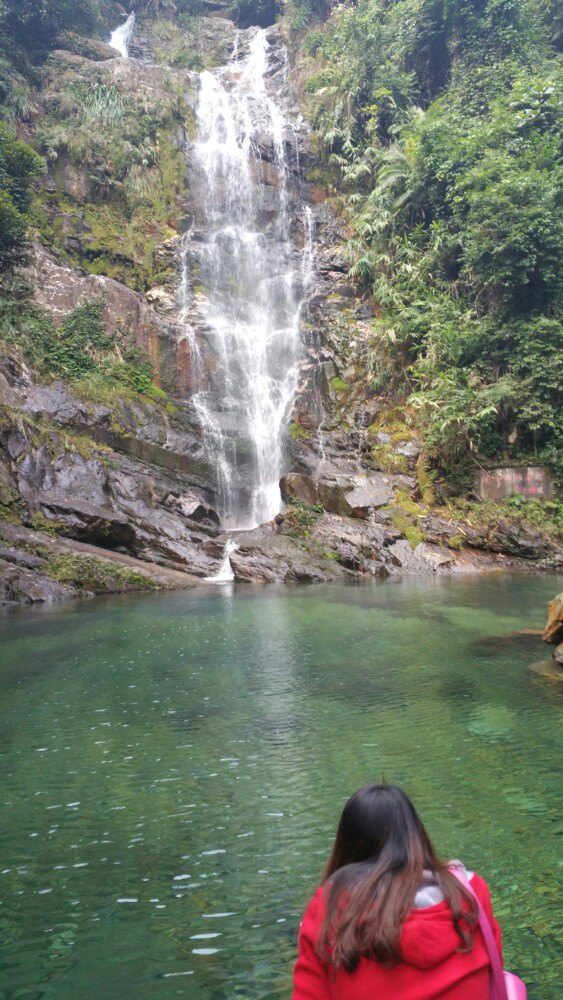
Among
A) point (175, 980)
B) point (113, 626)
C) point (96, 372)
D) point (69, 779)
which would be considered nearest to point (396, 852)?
point (175, 980)

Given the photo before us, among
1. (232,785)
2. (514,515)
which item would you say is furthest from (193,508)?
(232,785)

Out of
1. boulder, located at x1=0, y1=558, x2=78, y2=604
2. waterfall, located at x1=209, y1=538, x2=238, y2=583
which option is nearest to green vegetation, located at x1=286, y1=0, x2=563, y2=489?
waterfall, located at x1=209, y1=538, x2=238, y2=583

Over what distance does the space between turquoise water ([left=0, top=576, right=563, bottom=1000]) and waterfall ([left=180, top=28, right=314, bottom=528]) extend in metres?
14.4

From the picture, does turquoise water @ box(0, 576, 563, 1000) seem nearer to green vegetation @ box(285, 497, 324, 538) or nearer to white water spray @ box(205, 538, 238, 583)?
white water spray @ box(205, 538, 238, 583)

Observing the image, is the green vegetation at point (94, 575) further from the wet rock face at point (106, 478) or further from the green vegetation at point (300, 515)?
the green vegetation at point (300, 515)

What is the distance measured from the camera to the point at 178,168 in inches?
1325

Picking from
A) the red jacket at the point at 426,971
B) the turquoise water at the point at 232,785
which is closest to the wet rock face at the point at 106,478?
the turquoise water at the point at 232,785

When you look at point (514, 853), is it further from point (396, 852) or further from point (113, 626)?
point (113, 626)

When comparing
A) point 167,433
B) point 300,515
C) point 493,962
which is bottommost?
point 493,962

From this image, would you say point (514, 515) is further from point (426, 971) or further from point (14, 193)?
point (426, 971)

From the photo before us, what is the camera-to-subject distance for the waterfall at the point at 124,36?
4228 centimetres

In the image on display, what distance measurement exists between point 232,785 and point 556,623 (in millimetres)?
5944

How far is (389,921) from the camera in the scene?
64.5 inches

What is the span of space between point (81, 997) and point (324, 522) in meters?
20.1
